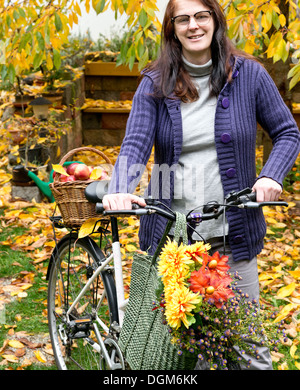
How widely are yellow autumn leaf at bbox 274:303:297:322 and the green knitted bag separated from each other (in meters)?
1.82

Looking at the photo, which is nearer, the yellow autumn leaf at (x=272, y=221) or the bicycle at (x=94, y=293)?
the bicycle at (x=94, y=293)

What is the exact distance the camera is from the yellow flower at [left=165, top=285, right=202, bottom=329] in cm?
161

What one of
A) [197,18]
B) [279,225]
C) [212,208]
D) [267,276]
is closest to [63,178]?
[197,18]

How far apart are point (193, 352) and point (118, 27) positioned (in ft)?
29.2

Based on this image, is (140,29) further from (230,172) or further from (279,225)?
(279,225)

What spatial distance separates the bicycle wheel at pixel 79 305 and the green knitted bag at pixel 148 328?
1.72ft

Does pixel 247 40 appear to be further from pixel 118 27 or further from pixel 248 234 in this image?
pixel 118 27

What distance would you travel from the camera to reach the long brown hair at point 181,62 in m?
2.33

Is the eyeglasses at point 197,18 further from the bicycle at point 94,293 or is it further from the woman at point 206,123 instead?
the bicycle at point 94,293

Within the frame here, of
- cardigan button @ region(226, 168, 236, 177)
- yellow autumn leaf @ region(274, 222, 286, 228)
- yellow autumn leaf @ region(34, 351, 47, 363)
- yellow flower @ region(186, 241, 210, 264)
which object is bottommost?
yellow autumn leaf @ region(34, 351, 47, 363)

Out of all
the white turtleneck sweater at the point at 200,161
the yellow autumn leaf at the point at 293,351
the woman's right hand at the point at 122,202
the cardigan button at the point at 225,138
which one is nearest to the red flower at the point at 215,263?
the woman's right hand at the point at 122,202

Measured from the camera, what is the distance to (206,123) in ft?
7.63

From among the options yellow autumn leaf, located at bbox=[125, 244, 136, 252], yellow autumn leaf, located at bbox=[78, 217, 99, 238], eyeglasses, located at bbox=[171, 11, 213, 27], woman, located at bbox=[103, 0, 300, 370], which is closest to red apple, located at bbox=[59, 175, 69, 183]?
yellow autumn leaf, located at bbox=[78, 217, 99, 238]

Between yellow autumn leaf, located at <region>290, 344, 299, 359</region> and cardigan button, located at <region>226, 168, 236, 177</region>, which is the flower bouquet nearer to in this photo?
cardigan button, located at <region>226, 168, 236, 177</region>
